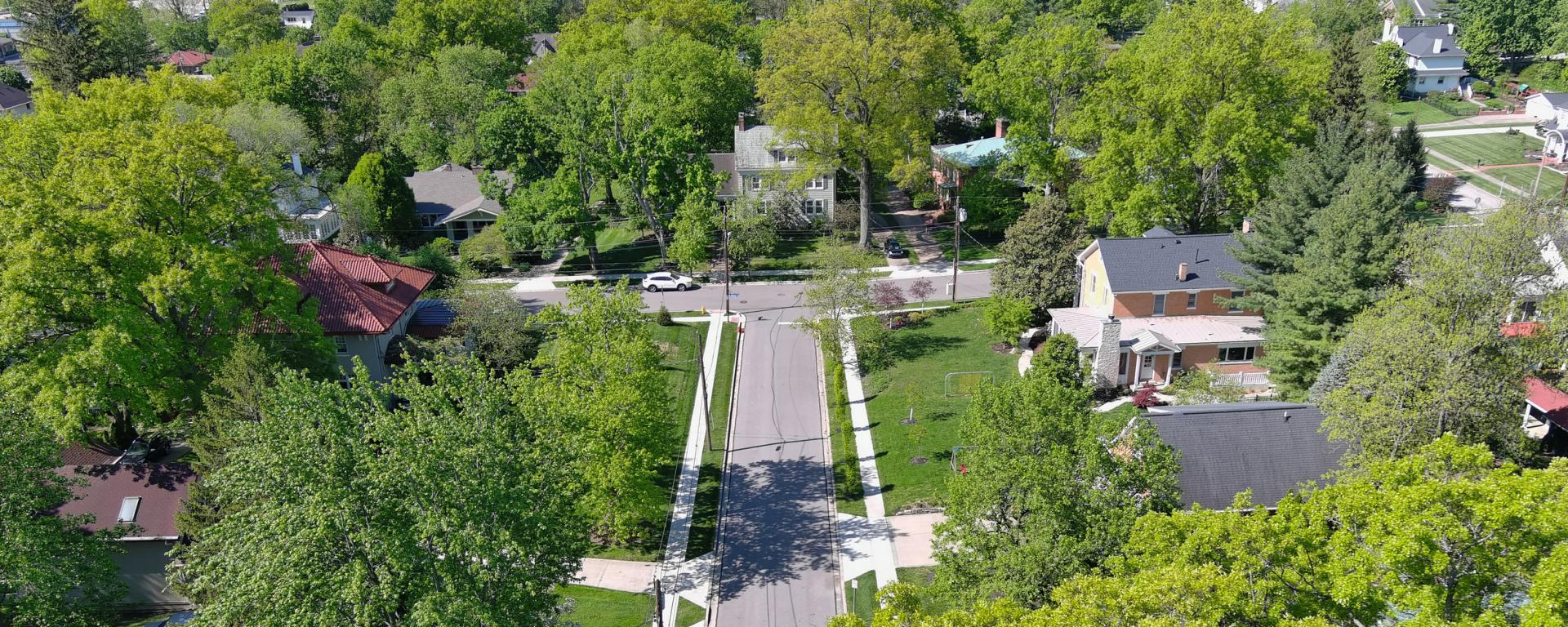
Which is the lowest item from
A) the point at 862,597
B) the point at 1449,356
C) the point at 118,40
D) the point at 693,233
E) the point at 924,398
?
the point at 862,597

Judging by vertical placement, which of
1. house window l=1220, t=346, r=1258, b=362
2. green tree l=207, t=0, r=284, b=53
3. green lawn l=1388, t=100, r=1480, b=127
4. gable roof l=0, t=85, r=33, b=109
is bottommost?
house window l=1220, t=346, r=1258, b=362

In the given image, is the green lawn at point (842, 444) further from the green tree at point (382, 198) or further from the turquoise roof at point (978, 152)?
the green tree at point (382, 198)

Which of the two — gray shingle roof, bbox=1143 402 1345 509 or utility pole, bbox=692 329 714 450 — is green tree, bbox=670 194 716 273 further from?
gray shingle roof, bbox=1143 402 1345 509

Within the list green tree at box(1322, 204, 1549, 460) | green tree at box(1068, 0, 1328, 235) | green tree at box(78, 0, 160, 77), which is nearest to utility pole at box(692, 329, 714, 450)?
green tree at box(1322, 204, 1549, 460)

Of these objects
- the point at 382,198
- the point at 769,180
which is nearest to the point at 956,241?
the point at 769,180

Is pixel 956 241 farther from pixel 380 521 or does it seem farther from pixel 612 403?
pixel 380 521

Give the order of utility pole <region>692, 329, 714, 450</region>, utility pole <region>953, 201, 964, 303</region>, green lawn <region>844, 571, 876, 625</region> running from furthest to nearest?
utility pole <region>953, 201, 964, 303</region>
utility pole <region>692, 329, 714, 450</region>
green lawn <region>844, 571, 876, 625</region>

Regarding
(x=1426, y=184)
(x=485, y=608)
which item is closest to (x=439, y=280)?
(x=485, y=608)
